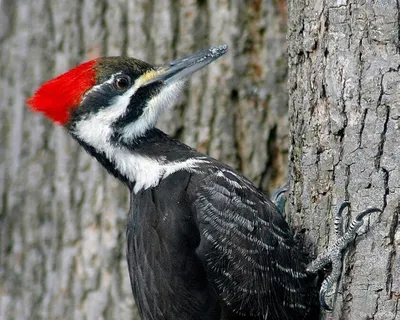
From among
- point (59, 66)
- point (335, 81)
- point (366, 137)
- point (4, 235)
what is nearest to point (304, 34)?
point (335, 81)

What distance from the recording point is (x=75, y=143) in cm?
533

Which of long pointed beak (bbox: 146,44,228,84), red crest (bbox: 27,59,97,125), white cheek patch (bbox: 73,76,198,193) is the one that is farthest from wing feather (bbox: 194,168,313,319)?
red crest (bbox: 27,59,97,125)

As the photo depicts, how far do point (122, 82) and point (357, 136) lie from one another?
1.23 m

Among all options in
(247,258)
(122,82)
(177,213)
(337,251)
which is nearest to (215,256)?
(247,258)

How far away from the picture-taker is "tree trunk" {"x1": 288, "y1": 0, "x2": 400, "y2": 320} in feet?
10.9

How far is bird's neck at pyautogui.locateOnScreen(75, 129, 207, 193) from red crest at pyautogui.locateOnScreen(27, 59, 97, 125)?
0.22m

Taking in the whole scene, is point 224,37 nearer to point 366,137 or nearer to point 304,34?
point 304,34

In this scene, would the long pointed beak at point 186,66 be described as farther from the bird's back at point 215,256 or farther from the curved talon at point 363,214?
the curved talon at point 363,214

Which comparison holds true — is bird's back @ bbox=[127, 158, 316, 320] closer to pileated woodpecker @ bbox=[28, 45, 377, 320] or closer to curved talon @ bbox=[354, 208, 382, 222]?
pileated woodpecker @ bbox=[28, 45, 377, 320]

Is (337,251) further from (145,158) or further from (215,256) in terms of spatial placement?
(145,158)

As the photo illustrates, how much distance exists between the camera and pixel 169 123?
17.2ft

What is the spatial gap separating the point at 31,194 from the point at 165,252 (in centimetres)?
184

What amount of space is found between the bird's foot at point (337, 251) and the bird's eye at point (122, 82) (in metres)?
1.24

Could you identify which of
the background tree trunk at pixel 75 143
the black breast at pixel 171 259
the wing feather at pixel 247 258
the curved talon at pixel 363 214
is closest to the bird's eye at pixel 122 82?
the black breast at pixel 171 259
